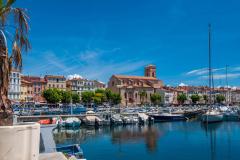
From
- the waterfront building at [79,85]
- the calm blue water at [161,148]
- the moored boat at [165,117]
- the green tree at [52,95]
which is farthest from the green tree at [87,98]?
the calm blue water at [161,148]

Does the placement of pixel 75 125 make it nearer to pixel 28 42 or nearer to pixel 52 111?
pixel 52 111

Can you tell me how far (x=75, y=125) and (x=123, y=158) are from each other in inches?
1259

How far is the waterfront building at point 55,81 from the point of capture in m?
134

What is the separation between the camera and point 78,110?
75.6 metres

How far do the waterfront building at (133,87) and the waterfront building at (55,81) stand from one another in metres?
26.7

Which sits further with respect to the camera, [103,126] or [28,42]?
[103,126]

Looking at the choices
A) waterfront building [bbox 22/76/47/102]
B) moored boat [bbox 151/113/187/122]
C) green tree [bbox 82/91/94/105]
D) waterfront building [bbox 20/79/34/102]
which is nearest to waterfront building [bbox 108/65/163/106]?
green tree [bbox 82/91/94/105]

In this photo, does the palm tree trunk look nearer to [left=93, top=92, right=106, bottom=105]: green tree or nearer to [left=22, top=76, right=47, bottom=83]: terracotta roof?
[left=93, top=92, right=106, bottom=105]: green tree

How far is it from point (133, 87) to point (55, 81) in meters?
37.8

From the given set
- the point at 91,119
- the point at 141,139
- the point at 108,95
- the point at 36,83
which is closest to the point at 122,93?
the point at 108,95

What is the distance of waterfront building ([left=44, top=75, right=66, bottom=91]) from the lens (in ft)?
440

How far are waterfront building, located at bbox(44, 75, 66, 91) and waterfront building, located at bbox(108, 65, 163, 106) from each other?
26727 millimetres

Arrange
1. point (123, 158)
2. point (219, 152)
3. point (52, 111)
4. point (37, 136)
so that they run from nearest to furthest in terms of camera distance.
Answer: point (37, 136) → point (123, 158) → point (219, 152) → point (52, 111)

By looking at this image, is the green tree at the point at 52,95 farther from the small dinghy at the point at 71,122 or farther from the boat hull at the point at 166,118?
the small dinghy at the point at 71,122
